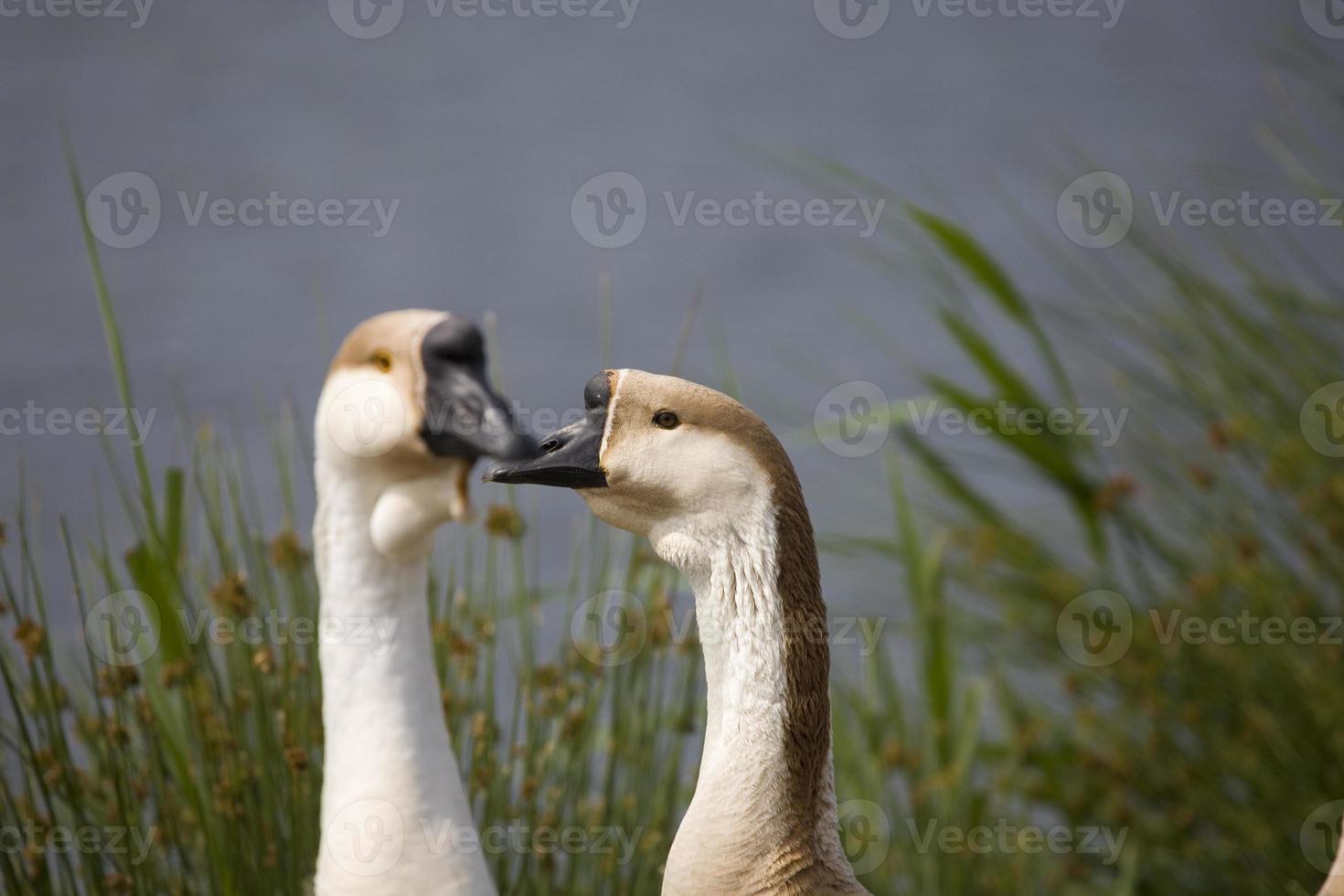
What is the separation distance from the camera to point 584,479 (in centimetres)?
213

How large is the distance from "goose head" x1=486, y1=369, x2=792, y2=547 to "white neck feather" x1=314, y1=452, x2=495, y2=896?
77cm

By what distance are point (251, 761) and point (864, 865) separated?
5.80ft

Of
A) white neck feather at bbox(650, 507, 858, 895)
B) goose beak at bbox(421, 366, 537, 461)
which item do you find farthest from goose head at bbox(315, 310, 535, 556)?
white neck feather at bbox(650, 507, 858, 895)

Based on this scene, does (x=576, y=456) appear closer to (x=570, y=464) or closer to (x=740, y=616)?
(x=570, y=464)

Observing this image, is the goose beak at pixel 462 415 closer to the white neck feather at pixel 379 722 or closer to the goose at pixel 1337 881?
the white neck feather at pixel 379 722

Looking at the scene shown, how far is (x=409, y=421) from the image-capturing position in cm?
278

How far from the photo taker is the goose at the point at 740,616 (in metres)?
2.05

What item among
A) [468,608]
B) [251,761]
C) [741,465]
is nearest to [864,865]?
[468,608]

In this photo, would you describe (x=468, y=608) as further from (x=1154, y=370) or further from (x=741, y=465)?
(x=1154, y=370)

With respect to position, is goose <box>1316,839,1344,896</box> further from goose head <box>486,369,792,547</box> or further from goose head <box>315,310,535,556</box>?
goose head <box>315,310,535,556</box>

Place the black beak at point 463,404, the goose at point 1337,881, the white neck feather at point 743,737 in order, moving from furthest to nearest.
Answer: the black beak at point 463,404 < the goose at point 1337,881 < the white neck feather at point 743,737

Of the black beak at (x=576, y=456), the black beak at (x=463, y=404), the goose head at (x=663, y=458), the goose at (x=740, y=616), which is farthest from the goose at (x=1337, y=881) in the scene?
the black beak at (x=463, y=404)

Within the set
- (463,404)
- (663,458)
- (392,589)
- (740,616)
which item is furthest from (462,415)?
(740,616)

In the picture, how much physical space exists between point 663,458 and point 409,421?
0.83 meters
